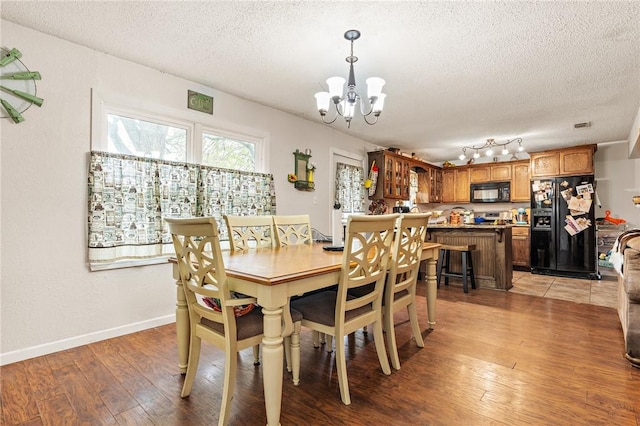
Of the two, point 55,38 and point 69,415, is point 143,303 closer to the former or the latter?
Answer: point 69,415

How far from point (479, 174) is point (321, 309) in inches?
243

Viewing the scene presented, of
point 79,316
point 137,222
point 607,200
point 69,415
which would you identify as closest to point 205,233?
point 69,415

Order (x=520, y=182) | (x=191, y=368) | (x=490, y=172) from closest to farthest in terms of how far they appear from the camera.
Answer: (x=191, y=368) → (x=520, y=182) → (x=490, y=172)

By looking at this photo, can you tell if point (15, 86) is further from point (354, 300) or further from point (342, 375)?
point (342, 375)

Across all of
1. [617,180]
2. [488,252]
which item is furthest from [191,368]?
[617,180]

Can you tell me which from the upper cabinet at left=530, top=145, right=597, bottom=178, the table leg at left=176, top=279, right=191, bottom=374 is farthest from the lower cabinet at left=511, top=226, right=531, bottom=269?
the table leg at left=176, top=279, right=191, bottom=374

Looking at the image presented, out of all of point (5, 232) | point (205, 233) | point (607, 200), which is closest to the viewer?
point (205, 233)

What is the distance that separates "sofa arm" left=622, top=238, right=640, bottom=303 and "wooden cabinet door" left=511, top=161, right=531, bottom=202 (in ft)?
14.4

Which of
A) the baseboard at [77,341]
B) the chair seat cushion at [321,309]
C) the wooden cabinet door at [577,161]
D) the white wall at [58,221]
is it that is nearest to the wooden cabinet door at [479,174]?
the wooden cabinet door at [577,161]

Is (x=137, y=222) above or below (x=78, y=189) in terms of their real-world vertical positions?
below

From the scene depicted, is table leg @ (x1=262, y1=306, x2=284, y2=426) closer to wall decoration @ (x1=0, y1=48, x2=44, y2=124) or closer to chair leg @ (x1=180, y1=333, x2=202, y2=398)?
chair leg @ (x1=180, y1=333, x2=202, y2=398)

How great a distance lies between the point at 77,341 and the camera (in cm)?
246

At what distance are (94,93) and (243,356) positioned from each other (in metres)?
2.38

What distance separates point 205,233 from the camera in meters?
1.44
